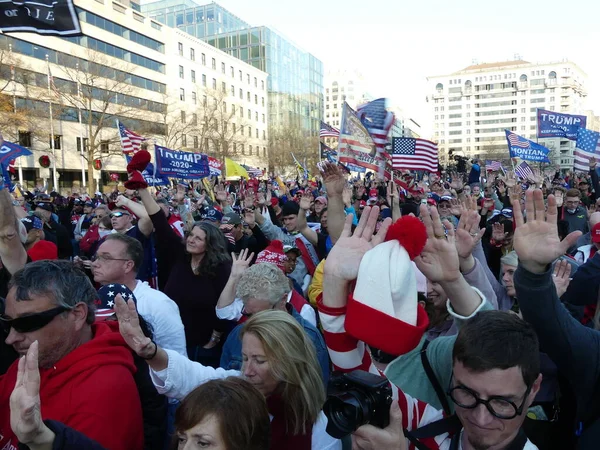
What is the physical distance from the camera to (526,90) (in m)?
134

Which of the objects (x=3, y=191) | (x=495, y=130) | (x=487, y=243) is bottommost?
(x=487, y=243)

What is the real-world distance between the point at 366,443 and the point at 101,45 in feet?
174

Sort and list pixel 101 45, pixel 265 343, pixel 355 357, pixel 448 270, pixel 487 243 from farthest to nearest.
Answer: pixel 101 45 → pixel 487 243 → pixel 265 343 → pixel 448 270 → pixel 355 357

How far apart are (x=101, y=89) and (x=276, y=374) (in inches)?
1759

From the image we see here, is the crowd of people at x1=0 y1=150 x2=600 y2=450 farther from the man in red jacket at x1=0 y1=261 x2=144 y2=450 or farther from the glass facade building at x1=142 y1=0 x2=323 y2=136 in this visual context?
the glass facade building at x1=142 y1=0 x2=323 y2=136

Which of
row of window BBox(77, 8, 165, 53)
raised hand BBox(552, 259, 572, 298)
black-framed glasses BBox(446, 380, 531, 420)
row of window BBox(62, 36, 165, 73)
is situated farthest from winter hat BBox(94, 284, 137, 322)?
row of window BBox(77, 8, 165, 53)

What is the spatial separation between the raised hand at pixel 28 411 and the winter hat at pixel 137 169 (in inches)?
122

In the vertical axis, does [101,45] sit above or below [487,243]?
above

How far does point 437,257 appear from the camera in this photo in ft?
7.34

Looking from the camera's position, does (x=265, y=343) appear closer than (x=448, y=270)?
Result: No

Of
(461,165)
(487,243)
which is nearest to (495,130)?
(461,165)

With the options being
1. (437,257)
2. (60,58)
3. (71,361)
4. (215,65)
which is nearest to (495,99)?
(215,65)

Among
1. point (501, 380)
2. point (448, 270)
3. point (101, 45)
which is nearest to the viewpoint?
point (501, 380)

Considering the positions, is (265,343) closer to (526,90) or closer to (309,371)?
(309,371)
